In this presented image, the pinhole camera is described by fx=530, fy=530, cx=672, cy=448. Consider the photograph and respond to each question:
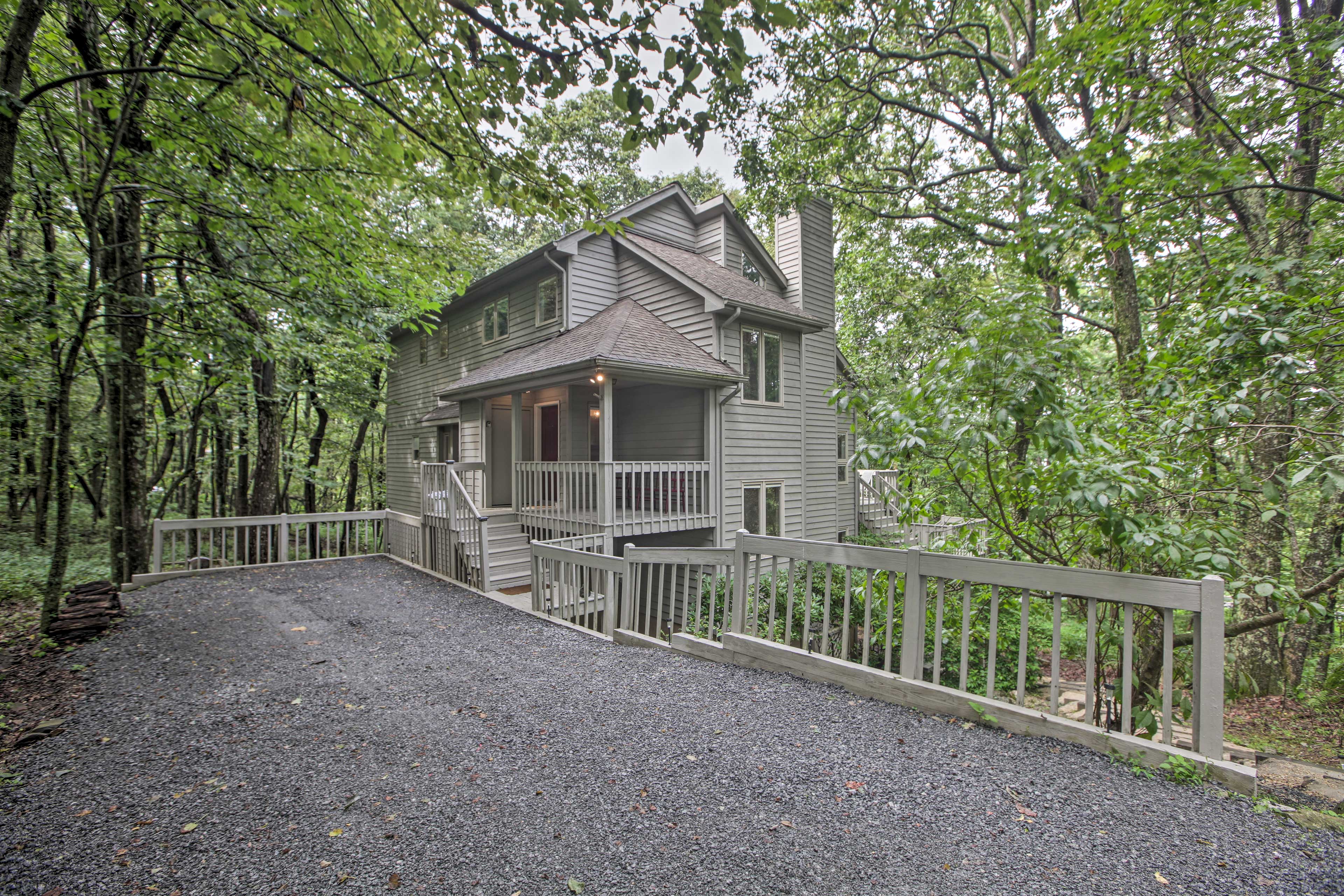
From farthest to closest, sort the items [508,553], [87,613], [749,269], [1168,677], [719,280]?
1. [749,269]
2. [719,280]
3. [508,553]
4. [87,613]
5. [1168,677]

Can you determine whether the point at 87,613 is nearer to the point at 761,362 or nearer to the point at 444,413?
the point at 444,413

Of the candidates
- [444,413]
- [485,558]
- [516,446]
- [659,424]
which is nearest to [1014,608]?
[485,558]

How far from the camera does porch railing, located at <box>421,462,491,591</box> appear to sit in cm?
839

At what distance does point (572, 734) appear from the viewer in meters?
3.39

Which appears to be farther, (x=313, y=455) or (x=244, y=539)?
(x=313, y=455)

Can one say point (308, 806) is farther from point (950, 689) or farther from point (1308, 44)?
point (1308, 44)

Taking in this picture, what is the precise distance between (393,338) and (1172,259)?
19147 millimetres

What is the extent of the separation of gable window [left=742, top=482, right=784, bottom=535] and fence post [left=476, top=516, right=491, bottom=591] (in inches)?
189

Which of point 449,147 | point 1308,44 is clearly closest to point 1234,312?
point 1308,44

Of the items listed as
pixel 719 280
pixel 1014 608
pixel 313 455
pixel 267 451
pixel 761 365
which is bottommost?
pixel 1014 608

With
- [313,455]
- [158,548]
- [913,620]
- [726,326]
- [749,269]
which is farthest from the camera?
[313,455]

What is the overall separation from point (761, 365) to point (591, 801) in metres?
9.04

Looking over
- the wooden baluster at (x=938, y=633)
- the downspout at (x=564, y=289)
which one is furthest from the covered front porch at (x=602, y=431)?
the wooden baluster at (x=938, y=633)

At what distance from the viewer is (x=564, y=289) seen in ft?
35.9
